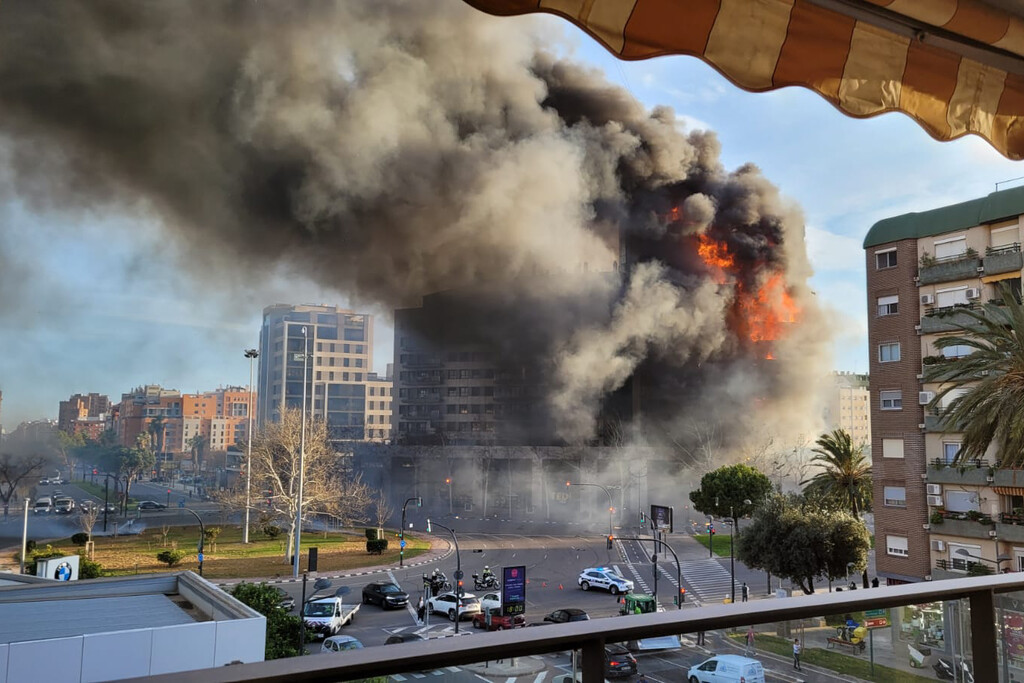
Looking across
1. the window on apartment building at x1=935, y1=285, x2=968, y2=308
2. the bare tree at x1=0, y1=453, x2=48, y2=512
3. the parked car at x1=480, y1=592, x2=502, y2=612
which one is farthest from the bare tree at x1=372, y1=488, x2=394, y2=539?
the window on apartment building at x1=935, y1=285, x2=968, y2=308

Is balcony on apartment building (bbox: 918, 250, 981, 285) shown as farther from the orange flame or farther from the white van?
the white van

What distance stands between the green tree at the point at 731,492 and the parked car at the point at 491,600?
11.4 ft

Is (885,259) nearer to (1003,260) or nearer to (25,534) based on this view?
(1003,260)

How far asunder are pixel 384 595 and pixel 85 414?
11.1 ft

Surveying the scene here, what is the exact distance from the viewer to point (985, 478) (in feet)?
21.6

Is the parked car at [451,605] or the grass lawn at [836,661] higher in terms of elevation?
the grass lawn at [836,661]

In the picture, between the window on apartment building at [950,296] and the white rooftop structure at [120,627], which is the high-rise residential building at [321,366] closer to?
the white rooftop structure at [120,627]

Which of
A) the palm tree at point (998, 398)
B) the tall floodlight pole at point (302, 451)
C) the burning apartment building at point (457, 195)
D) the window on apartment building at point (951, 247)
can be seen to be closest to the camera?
the palm tree at point (998, 398)

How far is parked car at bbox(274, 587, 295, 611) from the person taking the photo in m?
6.56

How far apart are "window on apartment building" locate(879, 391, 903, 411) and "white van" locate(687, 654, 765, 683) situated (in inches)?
311

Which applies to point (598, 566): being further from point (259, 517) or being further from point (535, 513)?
point (259, 517)

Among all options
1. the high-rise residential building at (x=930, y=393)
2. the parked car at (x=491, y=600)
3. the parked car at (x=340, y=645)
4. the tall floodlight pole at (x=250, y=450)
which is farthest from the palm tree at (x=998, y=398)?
the tall floodlight pole at (x=250, y=450)

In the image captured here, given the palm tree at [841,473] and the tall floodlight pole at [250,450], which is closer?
the tall floodlight pole at [250,450]

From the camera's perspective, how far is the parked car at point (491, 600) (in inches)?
300
